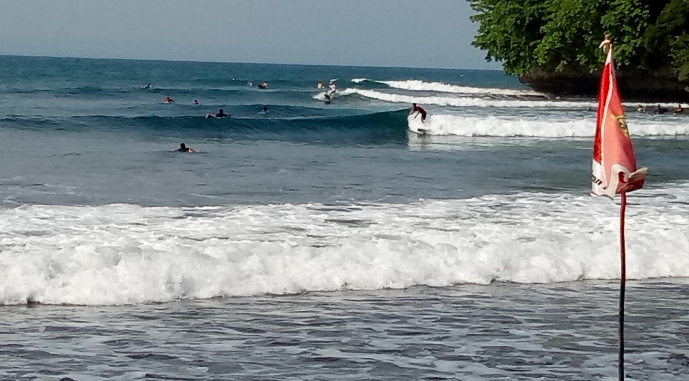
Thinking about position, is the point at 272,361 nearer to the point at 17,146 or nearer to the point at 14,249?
the point at 14,249

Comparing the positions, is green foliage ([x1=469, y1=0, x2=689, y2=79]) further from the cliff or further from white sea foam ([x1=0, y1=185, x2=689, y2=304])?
white sea foam ([x1=0, y1=185, x2=689, y2=304])

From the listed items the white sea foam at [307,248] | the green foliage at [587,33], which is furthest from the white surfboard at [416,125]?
the white sea foam at [307,248]

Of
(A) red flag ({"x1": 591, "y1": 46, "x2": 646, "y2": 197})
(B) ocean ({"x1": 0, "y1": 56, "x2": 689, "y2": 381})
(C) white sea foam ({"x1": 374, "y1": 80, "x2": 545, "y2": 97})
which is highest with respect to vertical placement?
(A) red flag ({"x1": 591, "y1": 46, "x2": 646, "y2": 197})

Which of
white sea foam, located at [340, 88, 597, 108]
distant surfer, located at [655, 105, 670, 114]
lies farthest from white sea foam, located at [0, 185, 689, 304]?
white sea foam, located at [340, 88, 597, 108]

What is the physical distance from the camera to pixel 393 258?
10133 millimetres

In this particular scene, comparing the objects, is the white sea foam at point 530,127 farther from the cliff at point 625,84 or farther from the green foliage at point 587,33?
the cliff at point 625,84

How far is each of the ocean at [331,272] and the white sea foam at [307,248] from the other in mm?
25

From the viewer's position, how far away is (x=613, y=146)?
4.38m

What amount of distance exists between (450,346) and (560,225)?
5565mm

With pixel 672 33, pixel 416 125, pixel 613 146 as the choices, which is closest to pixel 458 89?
pixel 672 33

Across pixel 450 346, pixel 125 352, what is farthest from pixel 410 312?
pixel 125 352

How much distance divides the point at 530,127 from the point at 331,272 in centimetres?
2355

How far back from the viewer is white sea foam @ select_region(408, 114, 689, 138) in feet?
103

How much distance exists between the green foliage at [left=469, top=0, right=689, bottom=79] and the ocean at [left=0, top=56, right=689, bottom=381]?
22.4 meters
